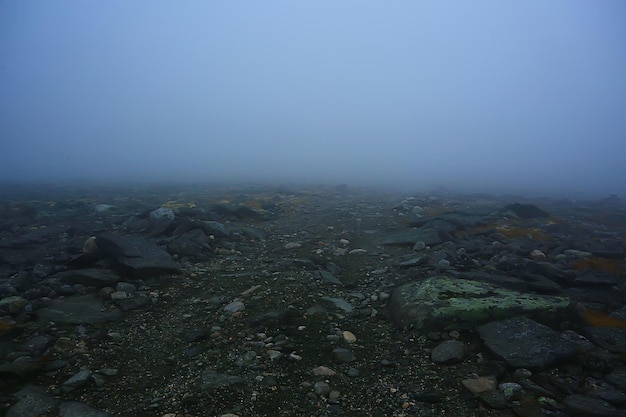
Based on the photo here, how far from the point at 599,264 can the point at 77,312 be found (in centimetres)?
1032

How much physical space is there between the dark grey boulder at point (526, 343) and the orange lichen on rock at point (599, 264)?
4.00 metres

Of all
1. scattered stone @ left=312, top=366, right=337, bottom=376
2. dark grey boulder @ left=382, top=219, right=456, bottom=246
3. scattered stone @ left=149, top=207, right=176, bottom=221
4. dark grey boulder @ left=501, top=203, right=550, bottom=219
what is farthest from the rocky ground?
dark grey boulder @ left=501, top=203, right=550, bottom=219

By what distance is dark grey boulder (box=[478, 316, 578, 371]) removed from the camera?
12.1ft

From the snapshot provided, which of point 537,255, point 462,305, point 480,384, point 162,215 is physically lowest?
point 480,384

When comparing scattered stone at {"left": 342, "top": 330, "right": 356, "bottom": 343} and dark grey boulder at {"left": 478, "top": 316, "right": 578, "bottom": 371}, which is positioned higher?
dark grey boulder at {"left": 478, "top": 316, "right": 578, "bottom": 371}

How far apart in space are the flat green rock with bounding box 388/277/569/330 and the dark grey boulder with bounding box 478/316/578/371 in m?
0.19

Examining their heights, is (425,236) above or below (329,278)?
above

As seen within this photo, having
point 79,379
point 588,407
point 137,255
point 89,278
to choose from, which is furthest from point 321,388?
point 137,255

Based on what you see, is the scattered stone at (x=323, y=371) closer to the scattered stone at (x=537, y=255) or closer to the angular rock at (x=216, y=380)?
the angular rock at (x=216, y=380)

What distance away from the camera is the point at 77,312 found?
17.1 ft

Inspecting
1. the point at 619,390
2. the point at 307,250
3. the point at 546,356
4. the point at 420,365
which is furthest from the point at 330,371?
the point at 307,250

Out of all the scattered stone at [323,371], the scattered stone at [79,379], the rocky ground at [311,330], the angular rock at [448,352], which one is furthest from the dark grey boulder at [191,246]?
the angular rock at [448,352]

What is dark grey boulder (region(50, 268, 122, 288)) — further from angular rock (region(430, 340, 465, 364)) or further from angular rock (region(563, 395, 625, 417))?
angular rock (region(563, 395, 625, 417))

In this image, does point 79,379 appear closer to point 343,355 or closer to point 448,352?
point 343,355
